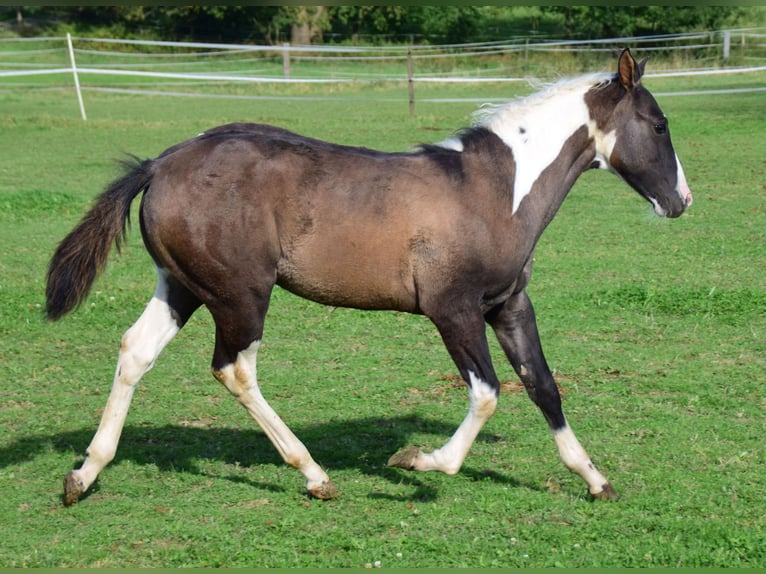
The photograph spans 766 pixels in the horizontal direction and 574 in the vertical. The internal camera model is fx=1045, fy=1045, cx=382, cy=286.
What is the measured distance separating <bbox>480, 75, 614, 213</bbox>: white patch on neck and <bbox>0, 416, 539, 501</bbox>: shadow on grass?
163 centimetres

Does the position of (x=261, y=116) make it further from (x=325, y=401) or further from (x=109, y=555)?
(x=109, y=555)

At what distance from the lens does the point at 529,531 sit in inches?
187

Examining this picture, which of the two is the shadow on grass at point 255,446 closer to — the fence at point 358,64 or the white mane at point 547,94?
the white mane at point 547,94

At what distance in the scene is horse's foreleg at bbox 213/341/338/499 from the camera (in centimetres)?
518

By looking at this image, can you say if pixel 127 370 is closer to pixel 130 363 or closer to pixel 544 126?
pixel 130 363

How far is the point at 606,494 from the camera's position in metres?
5.09

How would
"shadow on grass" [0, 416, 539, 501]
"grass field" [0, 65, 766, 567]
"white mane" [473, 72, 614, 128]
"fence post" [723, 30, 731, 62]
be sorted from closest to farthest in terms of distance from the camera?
1. "grass field" [0, 65, 766, 567]
2. "white mane" [473, 72, 614, 128]
3. "shadow on grass" [0, 416, 539, 501]
4. "fence post" [723, 30, 731, 62]

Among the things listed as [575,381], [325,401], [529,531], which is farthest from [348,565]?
[575,381]

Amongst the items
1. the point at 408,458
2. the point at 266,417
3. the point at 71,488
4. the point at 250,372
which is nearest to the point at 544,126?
the point at 408,458

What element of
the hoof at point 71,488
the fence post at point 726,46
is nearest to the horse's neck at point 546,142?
the hoof at point 71,488

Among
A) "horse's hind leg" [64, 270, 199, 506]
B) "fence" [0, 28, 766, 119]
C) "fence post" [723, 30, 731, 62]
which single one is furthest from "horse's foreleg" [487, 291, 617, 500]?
"fence post" [723, 30, 731, 62]

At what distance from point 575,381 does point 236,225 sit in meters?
2.99

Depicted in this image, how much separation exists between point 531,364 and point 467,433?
56 cm

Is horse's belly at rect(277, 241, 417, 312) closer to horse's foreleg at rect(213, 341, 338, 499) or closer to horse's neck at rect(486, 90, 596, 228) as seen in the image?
horse's foreleg at rect(213, 341, 338, 499)
